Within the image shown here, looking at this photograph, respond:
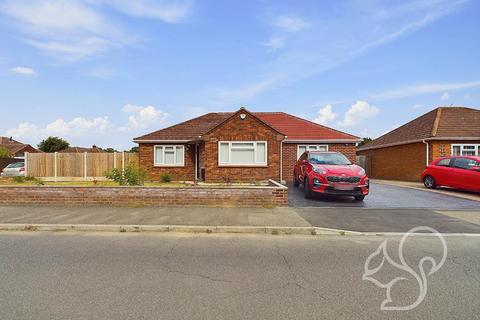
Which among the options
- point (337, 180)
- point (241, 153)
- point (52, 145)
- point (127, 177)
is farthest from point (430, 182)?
point (52, 145)

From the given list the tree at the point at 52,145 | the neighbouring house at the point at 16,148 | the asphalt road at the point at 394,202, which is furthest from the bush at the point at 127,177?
the tree at the point at 52,145

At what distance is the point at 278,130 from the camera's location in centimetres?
1939

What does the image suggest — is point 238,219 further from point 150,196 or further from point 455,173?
point 455,173

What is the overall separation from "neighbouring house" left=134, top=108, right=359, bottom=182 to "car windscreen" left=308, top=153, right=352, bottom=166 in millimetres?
4507

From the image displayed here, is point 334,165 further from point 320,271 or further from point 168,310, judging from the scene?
point 168,310

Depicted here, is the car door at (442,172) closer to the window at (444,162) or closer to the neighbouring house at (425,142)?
the window at (444,162)

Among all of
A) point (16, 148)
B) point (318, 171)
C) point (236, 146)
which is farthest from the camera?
point (16, 148)

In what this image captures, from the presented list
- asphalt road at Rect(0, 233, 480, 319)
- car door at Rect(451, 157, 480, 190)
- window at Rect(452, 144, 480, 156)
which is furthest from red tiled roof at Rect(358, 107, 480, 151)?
asphalt road at Rect(0, 233, 480, 319)

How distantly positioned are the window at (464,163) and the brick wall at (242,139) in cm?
828

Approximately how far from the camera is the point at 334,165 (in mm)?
10555

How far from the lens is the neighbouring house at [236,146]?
1606cm

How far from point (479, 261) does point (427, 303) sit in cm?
227

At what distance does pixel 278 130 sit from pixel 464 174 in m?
10.3

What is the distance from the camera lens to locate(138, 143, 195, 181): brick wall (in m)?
19.1
